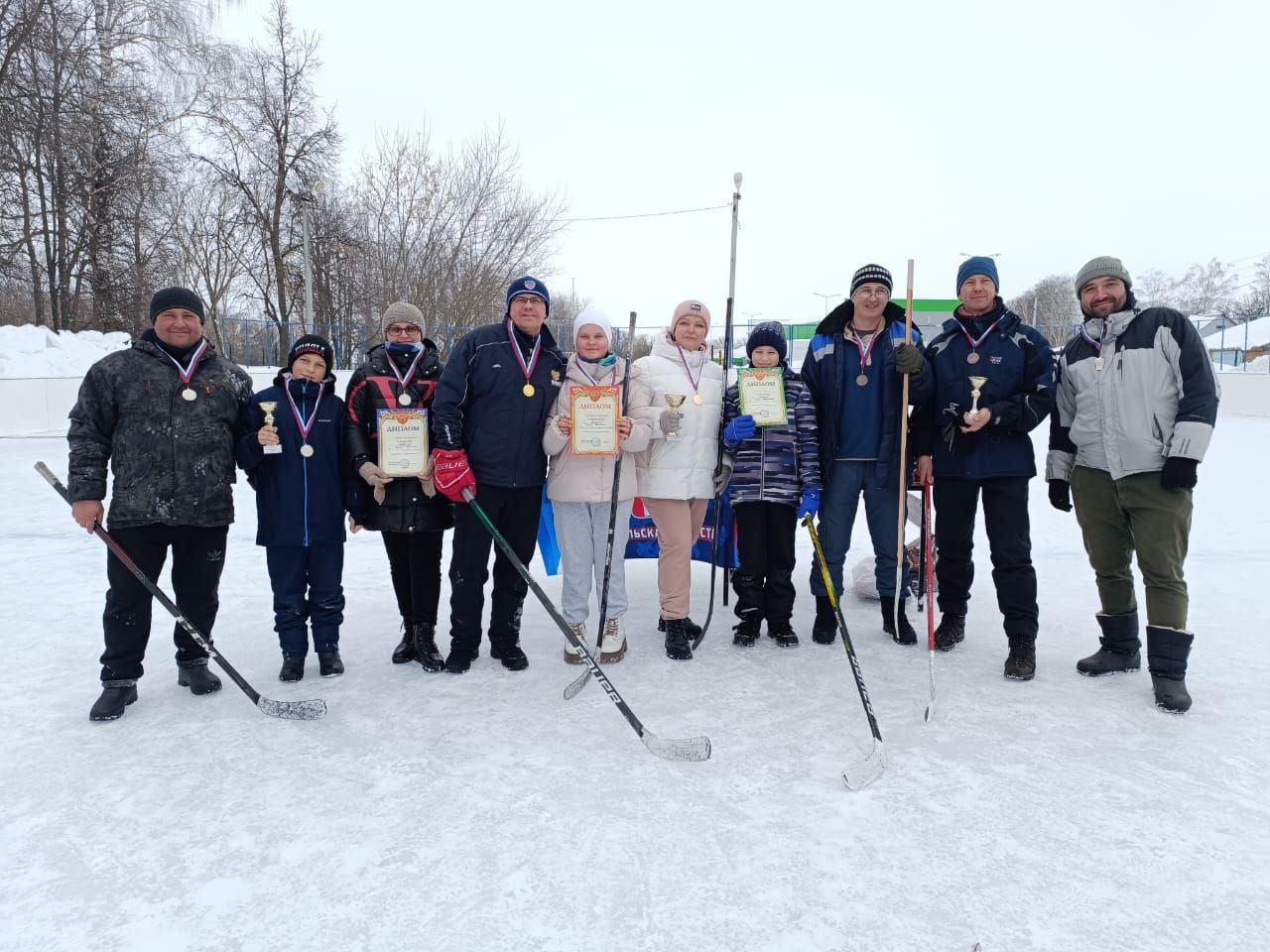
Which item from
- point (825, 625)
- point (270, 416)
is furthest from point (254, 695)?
point (825, 625)

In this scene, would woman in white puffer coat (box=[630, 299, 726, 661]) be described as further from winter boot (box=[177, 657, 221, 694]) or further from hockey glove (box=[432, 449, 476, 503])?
winter boot (box=[177, 657, 221, 694])

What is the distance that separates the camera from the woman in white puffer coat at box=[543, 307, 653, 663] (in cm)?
366

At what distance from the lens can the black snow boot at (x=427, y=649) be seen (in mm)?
3592

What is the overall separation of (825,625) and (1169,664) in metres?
1.48

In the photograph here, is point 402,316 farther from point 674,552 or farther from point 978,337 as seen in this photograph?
point 978,337

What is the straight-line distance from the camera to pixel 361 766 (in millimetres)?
2682

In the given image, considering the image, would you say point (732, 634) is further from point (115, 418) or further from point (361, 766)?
point (115, 418)

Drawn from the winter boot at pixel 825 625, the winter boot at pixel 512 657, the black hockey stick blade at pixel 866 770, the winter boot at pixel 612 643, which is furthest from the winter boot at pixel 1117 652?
the winter boot at pixel 512 657

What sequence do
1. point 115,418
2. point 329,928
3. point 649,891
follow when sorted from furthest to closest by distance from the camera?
point 115,418 → point 649,891 → point 329,928

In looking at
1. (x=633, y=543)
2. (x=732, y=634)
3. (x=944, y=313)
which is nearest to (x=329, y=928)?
(x=732, y=634)

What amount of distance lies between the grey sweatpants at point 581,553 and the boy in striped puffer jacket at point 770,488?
62 cm

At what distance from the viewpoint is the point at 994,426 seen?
11.6ft

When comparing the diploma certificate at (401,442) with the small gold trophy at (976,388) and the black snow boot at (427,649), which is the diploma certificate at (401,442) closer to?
the black snow boot at (427,649)

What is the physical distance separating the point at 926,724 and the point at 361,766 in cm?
213
